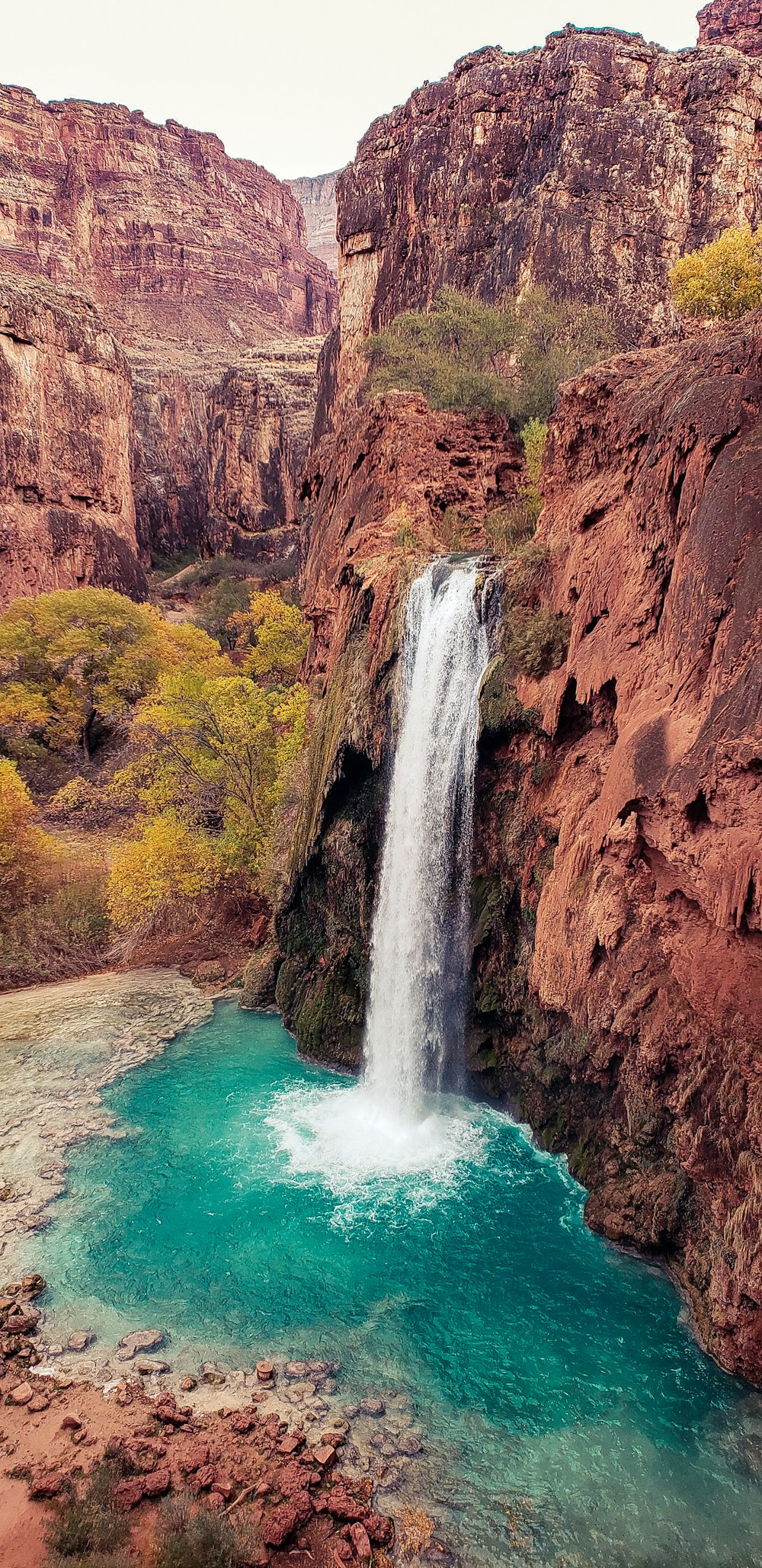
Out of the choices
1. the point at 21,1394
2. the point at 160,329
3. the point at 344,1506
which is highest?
the point at 160,329

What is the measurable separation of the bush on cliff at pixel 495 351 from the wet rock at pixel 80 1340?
18.6m

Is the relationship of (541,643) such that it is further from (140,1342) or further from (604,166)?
(604,166)

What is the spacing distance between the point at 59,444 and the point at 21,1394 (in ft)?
120

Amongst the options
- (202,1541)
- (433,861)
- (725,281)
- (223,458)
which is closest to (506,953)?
(433,861)

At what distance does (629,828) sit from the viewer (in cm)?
940

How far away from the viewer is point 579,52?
3192cm

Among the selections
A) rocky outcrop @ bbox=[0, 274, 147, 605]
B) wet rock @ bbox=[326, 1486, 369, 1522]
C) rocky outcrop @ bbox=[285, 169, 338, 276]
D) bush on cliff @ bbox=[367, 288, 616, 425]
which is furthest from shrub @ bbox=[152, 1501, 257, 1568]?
rocky outcrop @ bbox=[285, 169, 338, 276]

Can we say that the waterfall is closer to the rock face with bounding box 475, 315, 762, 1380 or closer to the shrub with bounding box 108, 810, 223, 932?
the rock face with bounding box 475, 315, 762, 1380

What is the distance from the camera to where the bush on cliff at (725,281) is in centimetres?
1473

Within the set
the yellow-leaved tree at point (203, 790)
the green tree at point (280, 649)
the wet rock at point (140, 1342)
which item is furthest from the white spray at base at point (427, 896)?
the green tree at point (280, 649)

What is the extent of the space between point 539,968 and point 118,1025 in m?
9.21

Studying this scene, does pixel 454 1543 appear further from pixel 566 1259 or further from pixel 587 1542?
pixel 566 1259

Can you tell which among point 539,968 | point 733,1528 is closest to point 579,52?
point 539,968

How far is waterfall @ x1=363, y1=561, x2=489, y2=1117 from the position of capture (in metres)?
13.2
